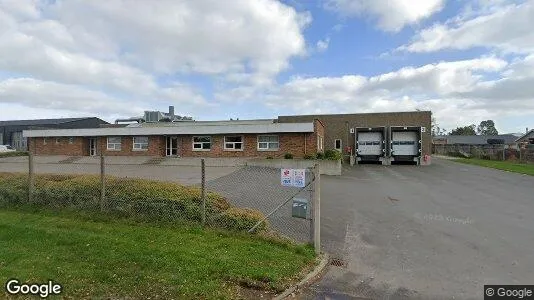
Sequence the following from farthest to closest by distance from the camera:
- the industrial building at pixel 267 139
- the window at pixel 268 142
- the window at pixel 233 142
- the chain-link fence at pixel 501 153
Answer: the chain-link fence at pixel 501 153 < the window at pixel 233 142 < the window at pixel 268 142 < the industrial building at pixel 267 139

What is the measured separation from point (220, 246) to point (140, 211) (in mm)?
2776

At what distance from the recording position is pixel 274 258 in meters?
5.58

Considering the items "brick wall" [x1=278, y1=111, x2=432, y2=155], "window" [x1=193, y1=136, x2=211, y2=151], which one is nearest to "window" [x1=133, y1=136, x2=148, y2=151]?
"window" [x1=193, y1=136, x2=211, y2=151]

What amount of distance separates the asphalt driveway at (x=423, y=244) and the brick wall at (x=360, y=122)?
2133 centimetres

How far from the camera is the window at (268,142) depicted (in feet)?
83.7

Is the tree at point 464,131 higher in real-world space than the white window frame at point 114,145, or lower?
higher

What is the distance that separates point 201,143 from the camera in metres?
27.4

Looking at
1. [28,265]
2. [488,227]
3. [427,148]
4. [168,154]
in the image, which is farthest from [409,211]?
[427,148]

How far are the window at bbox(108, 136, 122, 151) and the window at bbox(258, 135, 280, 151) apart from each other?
13.1 m

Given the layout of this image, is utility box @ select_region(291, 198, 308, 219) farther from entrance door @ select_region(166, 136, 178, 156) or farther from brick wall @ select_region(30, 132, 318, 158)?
entrance door @ select_region(166, 136, 178, 156)

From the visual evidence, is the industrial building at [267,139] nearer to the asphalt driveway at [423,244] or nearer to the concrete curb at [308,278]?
the asphalt driveway at [423,244]

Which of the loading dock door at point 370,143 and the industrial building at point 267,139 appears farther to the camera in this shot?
the loading dock door at point 370,143

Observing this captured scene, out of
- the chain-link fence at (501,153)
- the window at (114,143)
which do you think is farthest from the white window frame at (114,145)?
the chain-link fence at (501,153)

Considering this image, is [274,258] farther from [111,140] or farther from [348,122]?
[348,122]
